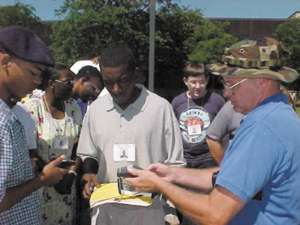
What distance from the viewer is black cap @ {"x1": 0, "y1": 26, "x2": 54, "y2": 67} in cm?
262

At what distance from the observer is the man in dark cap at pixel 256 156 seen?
2.36 meters

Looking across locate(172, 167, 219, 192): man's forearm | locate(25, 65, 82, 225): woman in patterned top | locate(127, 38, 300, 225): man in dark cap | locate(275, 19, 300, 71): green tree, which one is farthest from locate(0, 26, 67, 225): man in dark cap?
locate(275, 19, 300, 71): green tree

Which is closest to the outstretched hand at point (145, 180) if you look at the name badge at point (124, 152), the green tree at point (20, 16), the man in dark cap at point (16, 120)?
the man in dark cap at point (16, 120)

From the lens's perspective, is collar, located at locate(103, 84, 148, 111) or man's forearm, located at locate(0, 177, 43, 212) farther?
collar, located at locate(103, 84, 148, 111)

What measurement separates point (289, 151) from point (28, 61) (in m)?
1.18

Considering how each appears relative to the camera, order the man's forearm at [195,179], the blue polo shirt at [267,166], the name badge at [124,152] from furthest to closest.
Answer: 1. the name badge at [124,152]
2. the man's forearm at [195,179]
3. the blue polo shirt at [267,166]

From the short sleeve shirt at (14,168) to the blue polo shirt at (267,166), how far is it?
0.87 metres

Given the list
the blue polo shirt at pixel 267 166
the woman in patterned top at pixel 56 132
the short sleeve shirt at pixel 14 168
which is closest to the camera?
the blue polo shirt at pixel 267 166

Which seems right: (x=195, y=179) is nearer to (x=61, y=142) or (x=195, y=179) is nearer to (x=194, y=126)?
(x=61, y=142)

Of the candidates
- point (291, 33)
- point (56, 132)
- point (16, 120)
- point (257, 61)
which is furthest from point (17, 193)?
point (291, 33)

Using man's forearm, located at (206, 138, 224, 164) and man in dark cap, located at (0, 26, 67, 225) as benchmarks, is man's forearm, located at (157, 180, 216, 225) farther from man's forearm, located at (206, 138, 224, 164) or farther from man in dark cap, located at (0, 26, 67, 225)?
man's forearm, located at (206, 138, 224, 164)

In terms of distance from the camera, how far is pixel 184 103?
650 centimetres

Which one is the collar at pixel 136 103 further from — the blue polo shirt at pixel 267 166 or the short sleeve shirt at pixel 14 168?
the blue polo shirt at pixel 267 166

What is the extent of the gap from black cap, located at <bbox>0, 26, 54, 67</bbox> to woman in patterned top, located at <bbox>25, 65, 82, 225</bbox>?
180 cm
